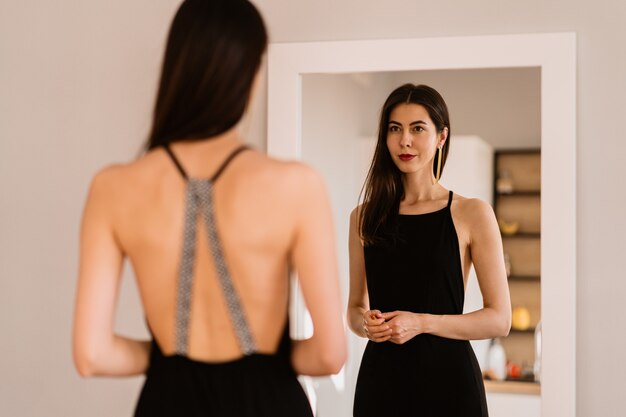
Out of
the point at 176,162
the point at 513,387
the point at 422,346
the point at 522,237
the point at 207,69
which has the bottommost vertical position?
the point at 513,387

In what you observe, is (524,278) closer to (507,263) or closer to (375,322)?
(507,263)

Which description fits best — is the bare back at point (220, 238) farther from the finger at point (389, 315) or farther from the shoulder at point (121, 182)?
the finger at point (389, 315)

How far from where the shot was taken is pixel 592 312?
2123 millimetres

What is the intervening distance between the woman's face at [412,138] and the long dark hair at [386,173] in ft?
0.04

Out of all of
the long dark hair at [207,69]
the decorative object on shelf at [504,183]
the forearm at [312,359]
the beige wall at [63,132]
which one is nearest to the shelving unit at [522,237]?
the decorative object on shelf at [504,183]

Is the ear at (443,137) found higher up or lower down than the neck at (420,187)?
higher up

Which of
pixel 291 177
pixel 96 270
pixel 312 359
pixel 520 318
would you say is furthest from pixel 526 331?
pixel 96 270

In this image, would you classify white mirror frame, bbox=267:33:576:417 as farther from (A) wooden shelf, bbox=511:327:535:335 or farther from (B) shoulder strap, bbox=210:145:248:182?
(B) shoulder strap, bbox=210:145:248:182

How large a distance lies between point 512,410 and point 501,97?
2.63 feet

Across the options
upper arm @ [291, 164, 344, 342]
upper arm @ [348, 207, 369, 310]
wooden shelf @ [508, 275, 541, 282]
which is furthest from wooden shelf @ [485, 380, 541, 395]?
upper arm @ [291, 164, 344, 342]

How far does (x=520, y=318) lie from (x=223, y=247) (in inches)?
46.1

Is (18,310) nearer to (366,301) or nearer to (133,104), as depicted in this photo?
(133,104)

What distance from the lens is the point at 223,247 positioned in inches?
44.8

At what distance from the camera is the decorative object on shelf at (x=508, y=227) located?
6.81ft
